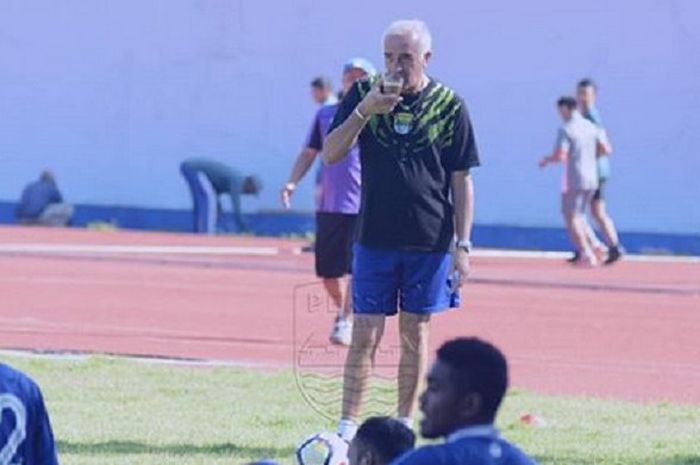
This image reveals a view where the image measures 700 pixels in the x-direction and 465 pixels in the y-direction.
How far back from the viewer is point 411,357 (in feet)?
32.8

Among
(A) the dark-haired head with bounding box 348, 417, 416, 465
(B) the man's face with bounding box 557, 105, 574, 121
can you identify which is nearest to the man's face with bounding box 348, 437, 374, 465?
(A) the dark-haired head with bounding box 348, 417, 416, 465

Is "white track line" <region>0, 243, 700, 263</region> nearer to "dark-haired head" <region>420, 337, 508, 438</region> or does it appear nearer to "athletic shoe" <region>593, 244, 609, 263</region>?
"athletic shoe" <region>593, 244, 609, 263</region>

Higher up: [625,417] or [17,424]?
[17,424]

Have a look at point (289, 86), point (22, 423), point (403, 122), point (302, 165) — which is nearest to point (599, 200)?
point (289, 86)

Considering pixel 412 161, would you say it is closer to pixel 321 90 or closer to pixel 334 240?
pixel 334 240

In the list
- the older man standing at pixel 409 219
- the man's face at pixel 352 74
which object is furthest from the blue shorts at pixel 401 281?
the man's face at pixel 352 74

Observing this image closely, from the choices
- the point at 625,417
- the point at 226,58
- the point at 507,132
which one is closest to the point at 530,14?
the point at 507,132

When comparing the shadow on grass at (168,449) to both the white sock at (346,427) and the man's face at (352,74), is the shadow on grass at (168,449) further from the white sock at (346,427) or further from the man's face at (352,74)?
the man's face at (352,74)

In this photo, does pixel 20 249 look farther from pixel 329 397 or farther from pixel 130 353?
pixel 329 397

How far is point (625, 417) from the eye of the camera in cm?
1164

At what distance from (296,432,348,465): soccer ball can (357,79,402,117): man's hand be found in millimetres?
1725

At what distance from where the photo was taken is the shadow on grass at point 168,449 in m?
9.99

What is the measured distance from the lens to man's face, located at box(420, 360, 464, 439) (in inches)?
226

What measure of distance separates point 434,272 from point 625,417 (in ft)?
7.29
